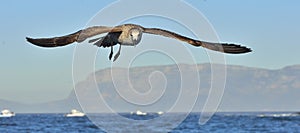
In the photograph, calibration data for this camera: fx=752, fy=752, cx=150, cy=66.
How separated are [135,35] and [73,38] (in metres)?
1.96

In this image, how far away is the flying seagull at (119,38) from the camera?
13409 mm

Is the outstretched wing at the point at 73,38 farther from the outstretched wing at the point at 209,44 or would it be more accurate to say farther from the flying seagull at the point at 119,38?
the outstretched wing at the point at 209,44

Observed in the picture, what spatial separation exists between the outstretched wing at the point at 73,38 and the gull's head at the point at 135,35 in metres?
0.66

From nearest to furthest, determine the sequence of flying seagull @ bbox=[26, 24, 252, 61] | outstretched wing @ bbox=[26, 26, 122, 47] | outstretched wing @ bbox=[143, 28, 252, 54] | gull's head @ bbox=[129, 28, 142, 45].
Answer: gull's head @ bbox=[129, 28, 142, 45] → flying seagull @ bbox=[26, 24, 252, 61] → outstretched wing @ bbox=[26, 26, 122, 47] → outstretched wing @ bbox=[143, 28, 252, 54]

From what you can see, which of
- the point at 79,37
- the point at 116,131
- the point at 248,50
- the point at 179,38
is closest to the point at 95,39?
the point at 79,37

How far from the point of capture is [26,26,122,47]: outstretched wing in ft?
45.3

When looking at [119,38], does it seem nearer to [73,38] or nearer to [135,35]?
[135,35]

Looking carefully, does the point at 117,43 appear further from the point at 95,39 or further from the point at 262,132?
the point at 262,132

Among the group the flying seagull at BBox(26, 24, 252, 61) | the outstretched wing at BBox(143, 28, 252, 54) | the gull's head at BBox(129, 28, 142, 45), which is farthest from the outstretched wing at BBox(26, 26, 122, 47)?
the outstretched wing at BBox(143, 28, 252, 54)

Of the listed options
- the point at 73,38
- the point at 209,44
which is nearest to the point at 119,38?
the point at 73,38

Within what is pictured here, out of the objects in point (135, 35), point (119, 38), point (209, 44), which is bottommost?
point (135, 35)

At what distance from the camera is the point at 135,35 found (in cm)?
1295

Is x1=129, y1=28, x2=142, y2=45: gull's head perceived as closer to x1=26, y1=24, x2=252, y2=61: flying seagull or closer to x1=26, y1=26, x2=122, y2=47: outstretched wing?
x1=26, y1=24, x2=252, y2=61: flying seagull

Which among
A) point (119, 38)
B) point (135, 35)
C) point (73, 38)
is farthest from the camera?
point (73, 38)
